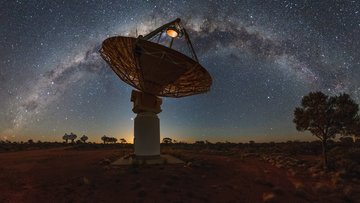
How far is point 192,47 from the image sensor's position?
21.8 meters

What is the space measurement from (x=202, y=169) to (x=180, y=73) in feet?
26.0

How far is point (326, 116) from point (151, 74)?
51.6 ft

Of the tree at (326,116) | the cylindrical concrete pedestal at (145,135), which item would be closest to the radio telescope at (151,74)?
the cylindrical concrete pedestal at (145,135)

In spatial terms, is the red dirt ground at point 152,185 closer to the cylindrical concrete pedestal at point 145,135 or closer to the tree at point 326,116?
the cylindrical concrete pedestal at point 145,135

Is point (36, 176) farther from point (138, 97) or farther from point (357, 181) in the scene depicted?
point (357, 181)

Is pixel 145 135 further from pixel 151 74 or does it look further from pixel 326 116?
pixel 326 116

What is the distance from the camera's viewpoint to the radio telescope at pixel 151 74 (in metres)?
18.6

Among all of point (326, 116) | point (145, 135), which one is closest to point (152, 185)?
point (145, 135)

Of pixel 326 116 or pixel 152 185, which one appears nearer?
pixel 152 185

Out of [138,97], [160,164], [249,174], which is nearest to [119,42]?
[138,97]

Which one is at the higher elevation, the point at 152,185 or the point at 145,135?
the point at 145,135

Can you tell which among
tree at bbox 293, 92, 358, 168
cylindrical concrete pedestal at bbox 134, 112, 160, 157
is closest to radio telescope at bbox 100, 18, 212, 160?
cylindrical concrete pedestal at bbox 134, 112, 160, 157

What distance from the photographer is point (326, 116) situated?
869 inches

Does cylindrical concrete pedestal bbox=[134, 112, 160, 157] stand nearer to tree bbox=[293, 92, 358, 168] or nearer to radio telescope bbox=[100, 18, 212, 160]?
radio telescope bbox=[100, 18, 212, 160]
